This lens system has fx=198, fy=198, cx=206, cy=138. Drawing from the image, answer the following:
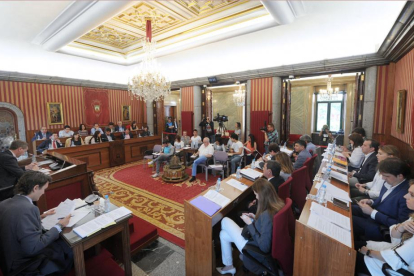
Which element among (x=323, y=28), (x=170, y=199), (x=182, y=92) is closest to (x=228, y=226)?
(x=170, y=199)

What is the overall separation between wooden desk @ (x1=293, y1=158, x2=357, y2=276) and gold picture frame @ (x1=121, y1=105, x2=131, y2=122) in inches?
440

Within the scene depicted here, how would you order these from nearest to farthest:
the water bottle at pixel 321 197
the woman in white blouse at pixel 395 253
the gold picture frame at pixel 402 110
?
the woman in white blouse at pixel 395 253 < the water bottle at pixel 321 197 < the gold picture frame at pixel 402 110

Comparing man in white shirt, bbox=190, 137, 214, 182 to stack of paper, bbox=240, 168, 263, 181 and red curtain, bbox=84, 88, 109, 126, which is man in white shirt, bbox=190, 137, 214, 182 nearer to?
stack of paper, bbox=240, 168, 263, 181

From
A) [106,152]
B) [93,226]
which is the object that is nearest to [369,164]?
[93,226]

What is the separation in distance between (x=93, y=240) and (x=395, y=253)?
8.59 ft

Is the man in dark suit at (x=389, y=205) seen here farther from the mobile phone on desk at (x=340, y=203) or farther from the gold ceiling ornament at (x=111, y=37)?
the gold ceiling ornament at (x=111, y=37)

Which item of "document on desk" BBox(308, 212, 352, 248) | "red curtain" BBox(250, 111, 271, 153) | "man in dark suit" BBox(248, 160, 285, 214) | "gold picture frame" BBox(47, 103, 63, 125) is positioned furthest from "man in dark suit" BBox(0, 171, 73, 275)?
"gold picture frame" BBox(47, 103, 63, 125)

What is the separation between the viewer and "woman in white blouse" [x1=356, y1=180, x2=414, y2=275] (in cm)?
147

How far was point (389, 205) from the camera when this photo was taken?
7.41 ft

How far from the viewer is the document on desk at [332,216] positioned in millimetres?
1903

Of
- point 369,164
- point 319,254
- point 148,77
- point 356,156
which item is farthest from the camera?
point 148,77

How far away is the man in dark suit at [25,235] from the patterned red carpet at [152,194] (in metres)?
1.71

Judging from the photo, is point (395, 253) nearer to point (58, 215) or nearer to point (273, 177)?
point (273, 177)

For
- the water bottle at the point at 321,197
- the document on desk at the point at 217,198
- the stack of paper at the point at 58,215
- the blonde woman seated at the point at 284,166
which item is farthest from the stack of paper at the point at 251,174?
the stack of paper at the point at 58,215
